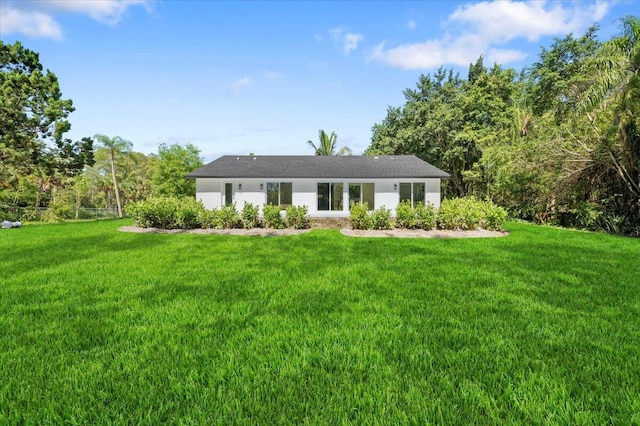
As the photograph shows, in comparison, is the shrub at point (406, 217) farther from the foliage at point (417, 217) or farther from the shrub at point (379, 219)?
the shrub at point (379, 219)

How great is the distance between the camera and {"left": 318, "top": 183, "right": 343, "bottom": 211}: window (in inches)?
711

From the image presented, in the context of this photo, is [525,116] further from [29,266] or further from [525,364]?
[29,266]

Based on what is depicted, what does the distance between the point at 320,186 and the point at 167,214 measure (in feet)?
27.9

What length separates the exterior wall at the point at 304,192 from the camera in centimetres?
1777

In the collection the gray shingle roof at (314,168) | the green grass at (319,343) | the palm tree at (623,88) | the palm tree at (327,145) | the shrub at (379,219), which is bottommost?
the green grass at (319,343)

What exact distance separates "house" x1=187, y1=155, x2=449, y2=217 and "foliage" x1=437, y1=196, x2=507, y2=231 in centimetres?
459

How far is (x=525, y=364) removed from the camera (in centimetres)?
294

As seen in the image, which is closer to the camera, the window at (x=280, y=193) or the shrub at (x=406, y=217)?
the shrub at (x=406, y=217)

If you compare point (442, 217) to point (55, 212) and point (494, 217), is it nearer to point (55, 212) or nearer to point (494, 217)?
point (494, 217)

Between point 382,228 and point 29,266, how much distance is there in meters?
11.6

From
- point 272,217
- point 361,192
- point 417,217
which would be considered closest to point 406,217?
point 417,217

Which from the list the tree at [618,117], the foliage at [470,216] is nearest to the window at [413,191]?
the foliage at [470,216]

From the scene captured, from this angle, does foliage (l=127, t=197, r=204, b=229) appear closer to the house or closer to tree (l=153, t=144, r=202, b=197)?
the house

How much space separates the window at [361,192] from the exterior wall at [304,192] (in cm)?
42
